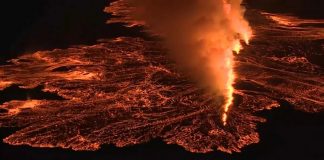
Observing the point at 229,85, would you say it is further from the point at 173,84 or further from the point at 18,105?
the point at 18,105

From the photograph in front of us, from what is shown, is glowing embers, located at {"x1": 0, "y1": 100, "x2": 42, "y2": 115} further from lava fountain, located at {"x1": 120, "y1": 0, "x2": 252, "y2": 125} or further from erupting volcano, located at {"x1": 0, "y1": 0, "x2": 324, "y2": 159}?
lava fountain, located at {"x1": 120, "y1": 0, "x2": 252, "y2": 125}

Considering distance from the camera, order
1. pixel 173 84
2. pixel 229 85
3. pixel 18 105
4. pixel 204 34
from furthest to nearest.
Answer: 1. pixel 204 34
2. pixel 173 84
3. pixel 229 85
4. pixel 18 105

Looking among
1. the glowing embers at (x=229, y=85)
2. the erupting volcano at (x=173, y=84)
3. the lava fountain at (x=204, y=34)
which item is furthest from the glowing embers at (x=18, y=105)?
the glowing embers at (x=229, y=85)

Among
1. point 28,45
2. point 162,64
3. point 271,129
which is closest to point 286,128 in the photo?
point 271,129

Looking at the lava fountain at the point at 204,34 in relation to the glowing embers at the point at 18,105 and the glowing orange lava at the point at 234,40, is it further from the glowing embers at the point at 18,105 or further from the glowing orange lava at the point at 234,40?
the glowing embers at the point at 18,105

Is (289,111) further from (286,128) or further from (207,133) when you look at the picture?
(207,133)

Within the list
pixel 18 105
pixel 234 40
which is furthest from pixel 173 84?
pixel 234 40
